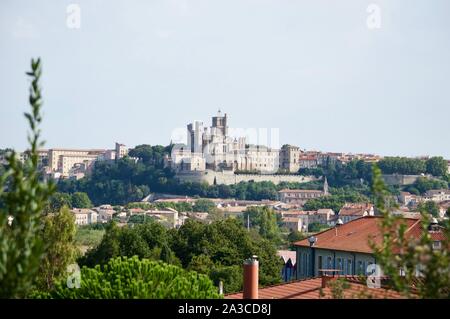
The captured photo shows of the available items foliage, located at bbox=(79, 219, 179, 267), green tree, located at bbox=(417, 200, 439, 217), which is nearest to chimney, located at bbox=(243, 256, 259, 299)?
green tree, located at bbox=(417, 200, 439, 217)

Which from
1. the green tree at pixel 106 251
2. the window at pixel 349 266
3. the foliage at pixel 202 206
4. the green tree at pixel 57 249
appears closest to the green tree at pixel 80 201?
the foliage at pixel 202 206

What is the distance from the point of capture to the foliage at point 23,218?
431 centimetres

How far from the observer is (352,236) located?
Answer: 73.9 ft

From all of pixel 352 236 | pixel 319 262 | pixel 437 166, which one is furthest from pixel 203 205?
pixel 352 236

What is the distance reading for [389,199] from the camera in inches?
236

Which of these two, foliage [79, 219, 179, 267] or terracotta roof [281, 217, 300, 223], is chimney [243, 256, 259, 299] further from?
terracotta roof [281, 217, 300, 223]

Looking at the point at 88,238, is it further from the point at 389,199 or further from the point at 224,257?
the point at 389,199

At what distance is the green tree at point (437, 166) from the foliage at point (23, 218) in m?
107

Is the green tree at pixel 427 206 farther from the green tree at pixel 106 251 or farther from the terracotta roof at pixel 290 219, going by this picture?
the terracotta roof at pixel 290 219

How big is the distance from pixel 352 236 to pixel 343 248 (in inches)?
26.9

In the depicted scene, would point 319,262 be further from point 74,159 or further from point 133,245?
point 74,159

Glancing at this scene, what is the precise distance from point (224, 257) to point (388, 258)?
75.4 feet

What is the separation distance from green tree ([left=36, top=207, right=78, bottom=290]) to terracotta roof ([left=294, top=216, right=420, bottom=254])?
6.74 metres
